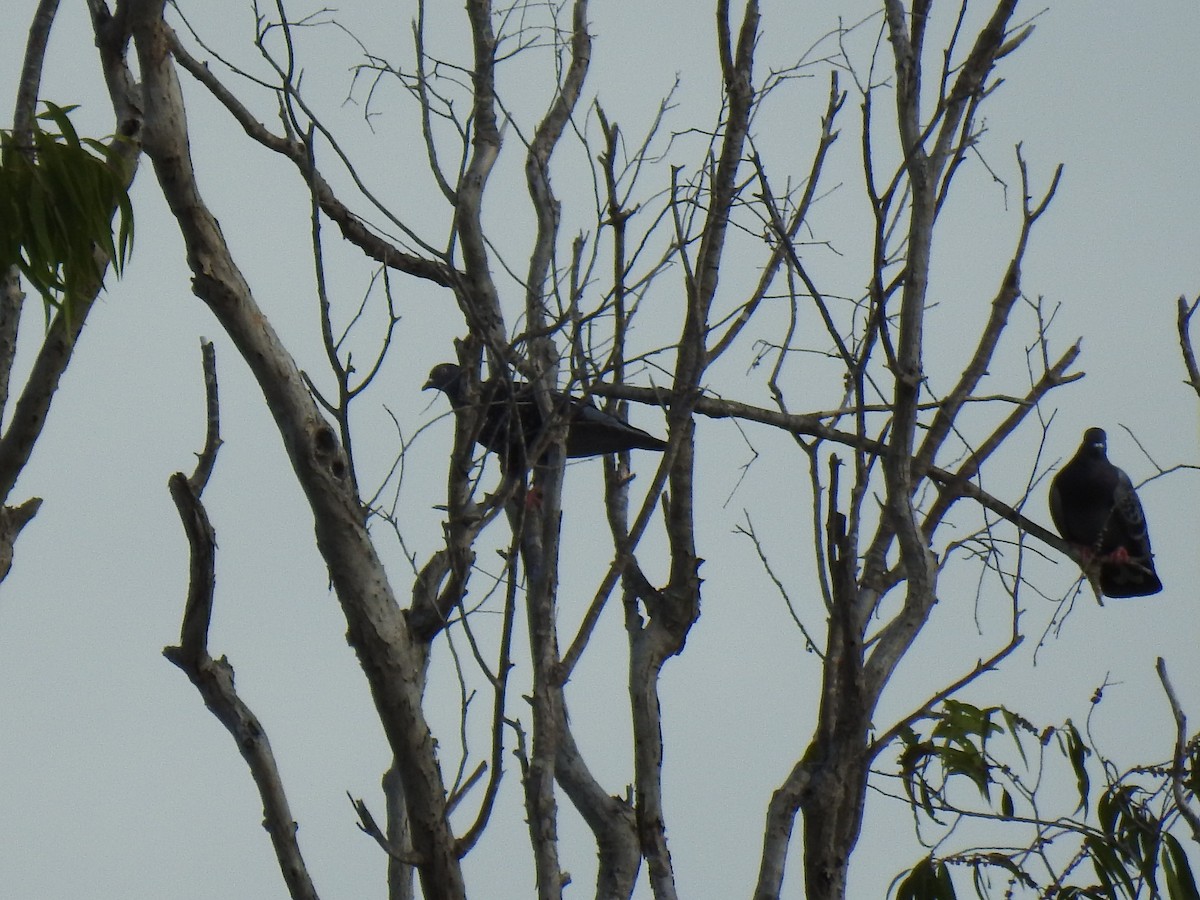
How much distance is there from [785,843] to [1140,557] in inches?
149

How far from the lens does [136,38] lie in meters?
2.43

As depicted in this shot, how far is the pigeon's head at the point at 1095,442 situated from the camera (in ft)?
20.0

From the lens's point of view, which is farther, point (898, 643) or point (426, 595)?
point (898, 643)

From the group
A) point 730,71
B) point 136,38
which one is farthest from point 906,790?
point 136,38

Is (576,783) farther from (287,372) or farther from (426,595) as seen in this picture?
(287,372)

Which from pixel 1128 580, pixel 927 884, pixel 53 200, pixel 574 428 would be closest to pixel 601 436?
pixel 574 428

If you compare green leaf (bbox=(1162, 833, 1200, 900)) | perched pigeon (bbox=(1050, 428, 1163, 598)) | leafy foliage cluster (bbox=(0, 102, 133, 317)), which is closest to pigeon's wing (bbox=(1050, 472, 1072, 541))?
perched pigeon (bbox=(1050, 428, 1163, 598))

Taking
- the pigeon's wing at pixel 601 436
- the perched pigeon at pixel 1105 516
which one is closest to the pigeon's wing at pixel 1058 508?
the perched pigeon at pixel 1105 516

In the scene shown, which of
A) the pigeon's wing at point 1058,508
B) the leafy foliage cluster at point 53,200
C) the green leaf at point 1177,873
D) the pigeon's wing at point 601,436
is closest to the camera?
the leafy foliage cluster at point 53,200

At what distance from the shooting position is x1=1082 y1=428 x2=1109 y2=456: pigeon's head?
20.0 ft

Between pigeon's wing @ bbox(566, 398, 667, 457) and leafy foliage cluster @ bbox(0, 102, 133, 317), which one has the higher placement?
pigeon's wing @ bbox(566, 398, 667, 457)

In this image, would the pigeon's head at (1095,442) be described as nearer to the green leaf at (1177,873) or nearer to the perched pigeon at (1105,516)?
the perched pigeon at (1105,516)

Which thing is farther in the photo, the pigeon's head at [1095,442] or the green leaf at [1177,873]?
the pigeon's head at [1095,442]

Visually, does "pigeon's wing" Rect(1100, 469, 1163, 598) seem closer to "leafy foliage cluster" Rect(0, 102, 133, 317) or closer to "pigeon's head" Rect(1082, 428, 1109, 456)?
"pigeon's head" Rect(1082, 428, 1109, 456)
